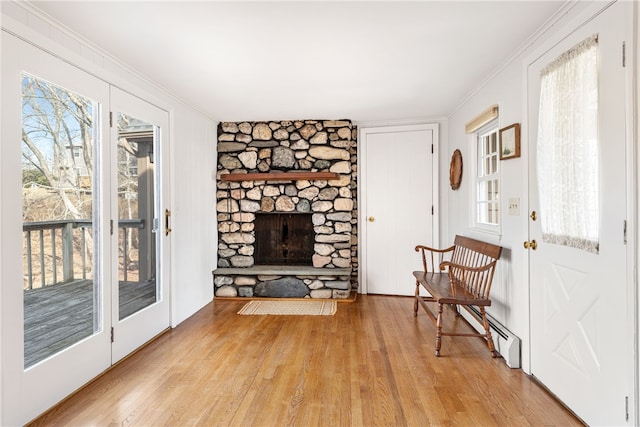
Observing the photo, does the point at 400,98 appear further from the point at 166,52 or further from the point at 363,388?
the point at 363,388

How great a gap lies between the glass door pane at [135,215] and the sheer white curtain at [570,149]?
300 centimetres

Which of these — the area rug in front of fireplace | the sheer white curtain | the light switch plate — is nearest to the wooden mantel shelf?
the area rug in front of fireplace

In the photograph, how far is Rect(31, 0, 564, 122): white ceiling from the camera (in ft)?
6.14

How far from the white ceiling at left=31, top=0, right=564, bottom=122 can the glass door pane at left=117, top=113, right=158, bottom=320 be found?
1.75 ft

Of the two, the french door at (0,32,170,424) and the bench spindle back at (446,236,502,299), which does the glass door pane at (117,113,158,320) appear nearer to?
the french door at (0,32,170,424)

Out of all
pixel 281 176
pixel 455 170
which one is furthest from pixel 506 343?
pixel 281 176

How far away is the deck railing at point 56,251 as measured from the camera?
1.87 meters

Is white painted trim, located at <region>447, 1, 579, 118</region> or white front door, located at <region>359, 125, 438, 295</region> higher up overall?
white painted trim, located at <region>447, 1, 579, 118</region>

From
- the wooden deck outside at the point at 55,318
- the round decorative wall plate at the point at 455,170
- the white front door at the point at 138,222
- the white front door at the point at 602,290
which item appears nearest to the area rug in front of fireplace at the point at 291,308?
the white front door at the point at 138,222

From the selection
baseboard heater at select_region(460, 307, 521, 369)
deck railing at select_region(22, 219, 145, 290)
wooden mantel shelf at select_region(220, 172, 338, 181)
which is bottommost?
baseboard heater at select_region(460, 307, 521, 369)

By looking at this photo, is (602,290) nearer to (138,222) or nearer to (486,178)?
(486,178)

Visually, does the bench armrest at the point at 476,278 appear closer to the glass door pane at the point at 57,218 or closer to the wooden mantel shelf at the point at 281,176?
the wooden mantel shelf at the point at 281,176

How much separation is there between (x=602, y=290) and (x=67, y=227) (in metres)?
3.08

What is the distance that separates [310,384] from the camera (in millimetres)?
2188
